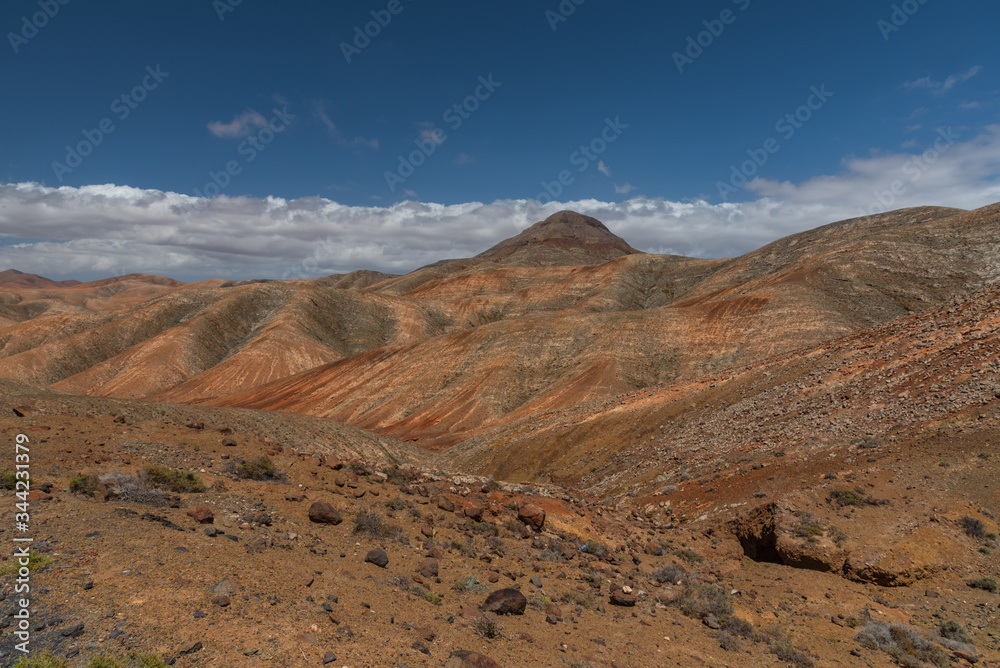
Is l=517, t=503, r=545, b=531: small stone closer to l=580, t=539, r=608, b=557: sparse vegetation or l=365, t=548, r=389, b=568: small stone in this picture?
l=580, t=539, r=608, b=557: sparse vegetation

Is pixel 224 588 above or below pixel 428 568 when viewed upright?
above

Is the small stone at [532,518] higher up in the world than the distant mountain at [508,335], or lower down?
lower down

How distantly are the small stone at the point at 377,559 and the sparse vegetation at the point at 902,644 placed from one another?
866 cm

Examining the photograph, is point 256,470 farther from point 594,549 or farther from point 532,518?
point 594,549

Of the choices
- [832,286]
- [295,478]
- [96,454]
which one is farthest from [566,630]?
[832,286]

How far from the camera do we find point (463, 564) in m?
9.45

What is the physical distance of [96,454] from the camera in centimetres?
1118

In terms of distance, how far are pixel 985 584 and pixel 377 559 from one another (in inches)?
486

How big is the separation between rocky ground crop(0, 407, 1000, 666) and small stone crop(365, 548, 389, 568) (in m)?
0.03

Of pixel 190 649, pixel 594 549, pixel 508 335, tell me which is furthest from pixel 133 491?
pixel 508 335

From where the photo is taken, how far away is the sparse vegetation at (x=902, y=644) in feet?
28.1

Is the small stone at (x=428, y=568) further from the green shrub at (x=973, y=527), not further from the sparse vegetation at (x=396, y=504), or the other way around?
the green shrub at (x=973, y=527)

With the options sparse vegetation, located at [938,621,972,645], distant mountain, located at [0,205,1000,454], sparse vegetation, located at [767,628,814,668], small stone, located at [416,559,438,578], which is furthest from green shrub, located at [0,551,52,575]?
distant mountain, located at [0,205,1000,454]

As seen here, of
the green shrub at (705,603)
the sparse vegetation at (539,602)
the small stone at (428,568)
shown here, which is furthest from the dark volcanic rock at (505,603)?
the green shrub at (705,603)
